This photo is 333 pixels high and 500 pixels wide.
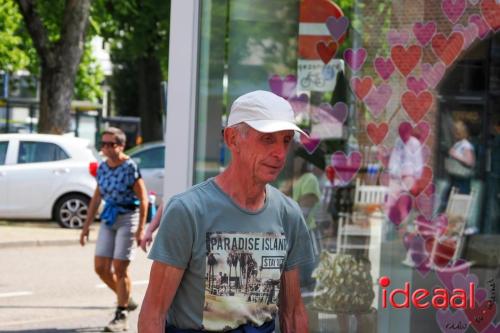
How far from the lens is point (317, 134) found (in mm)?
7059

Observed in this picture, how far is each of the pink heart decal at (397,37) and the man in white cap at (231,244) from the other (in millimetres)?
3120

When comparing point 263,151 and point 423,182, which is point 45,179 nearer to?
point 423,182

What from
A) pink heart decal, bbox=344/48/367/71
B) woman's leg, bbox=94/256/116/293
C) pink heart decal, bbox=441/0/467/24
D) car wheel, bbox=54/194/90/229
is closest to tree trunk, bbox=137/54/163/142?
car wheel, bbox=54/194/90/229

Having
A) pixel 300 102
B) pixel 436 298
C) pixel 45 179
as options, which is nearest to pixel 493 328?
pixel 436 298

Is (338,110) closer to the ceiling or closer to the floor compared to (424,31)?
closer to the floor

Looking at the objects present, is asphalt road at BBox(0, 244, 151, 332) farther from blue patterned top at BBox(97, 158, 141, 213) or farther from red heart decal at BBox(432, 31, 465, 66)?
red heart decal at BBox(432, 31, 465, 66)

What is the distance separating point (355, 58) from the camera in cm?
677

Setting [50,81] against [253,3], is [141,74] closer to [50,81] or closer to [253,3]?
[50,81]

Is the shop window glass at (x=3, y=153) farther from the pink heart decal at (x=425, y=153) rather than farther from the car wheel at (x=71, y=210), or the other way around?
the pink heart decal at (x=425, y=153)

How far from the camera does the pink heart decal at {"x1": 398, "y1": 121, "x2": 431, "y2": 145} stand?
6547 mm

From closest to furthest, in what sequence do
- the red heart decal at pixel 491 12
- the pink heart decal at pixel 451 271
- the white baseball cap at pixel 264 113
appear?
1. the white baseball cap at pixel 264 113
2. the red heart decal at pixel 491 12
3. the pink heart decal at pixel 451 271

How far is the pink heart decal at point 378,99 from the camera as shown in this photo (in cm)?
670

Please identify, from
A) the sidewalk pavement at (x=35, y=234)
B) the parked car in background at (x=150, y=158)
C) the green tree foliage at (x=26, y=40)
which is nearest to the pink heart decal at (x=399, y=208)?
the sidewalk pavement at (x=35, y=234)

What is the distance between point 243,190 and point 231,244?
0.62ft
